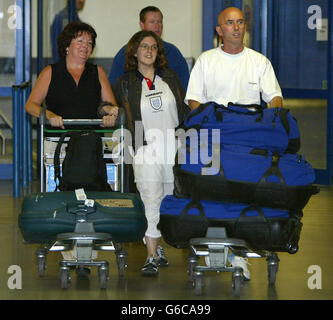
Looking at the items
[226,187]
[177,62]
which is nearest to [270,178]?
[226,187]

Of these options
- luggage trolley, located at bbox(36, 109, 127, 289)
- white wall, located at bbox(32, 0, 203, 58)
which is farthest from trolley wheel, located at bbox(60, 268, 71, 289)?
white wall, located at bbox(32, 0, 203, 58)

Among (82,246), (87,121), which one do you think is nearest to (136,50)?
(87,121)

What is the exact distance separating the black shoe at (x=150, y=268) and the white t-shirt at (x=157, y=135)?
20.7 inches

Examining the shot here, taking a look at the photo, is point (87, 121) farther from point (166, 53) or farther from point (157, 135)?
point (166, 53)

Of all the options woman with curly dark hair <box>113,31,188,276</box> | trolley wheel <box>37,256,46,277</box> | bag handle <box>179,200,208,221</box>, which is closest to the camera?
bag handle <box>179,200,208,221</box>

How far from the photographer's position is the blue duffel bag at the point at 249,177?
4.72 meters

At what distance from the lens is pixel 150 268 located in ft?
17.5

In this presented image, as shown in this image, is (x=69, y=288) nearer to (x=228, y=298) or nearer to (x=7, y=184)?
(x=228, y=298)

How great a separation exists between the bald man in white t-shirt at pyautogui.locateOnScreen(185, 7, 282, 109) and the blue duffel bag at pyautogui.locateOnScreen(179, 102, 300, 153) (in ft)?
1.36

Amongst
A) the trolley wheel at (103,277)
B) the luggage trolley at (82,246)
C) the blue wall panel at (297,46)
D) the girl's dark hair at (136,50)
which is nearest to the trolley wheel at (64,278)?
the luggage trolley at (82,246)

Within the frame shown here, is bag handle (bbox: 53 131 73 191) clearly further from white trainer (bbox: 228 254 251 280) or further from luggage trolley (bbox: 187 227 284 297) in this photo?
white trainer (bbox: 228 254 251 280)

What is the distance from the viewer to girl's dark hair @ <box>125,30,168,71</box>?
19.0 ft

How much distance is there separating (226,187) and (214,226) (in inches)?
9.3

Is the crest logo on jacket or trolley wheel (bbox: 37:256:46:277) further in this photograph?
the crest logo on jacket
